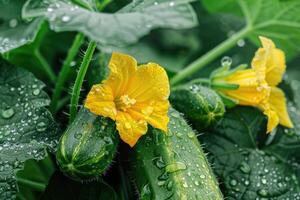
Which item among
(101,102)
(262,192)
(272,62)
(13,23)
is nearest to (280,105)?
(272,62)

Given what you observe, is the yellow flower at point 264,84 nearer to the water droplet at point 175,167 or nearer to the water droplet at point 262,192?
the water droplet at point 262,192

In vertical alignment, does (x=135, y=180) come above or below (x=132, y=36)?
below

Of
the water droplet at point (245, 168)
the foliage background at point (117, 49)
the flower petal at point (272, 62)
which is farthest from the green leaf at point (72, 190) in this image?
the flower petal at point (272, 62)

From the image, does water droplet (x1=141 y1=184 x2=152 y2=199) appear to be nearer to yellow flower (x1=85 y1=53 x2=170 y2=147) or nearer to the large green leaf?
yellow flower (x1=85 y1=53 x2=170 y2=147)

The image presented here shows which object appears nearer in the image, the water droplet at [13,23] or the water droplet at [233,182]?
the water droplet at [233,182]

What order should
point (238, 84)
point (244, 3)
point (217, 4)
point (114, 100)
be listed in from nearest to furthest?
point (114, 100)
point (238, 84)
point (244, 3)
point (217, 4)

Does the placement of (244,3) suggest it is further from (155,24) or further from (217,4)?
(155,24)

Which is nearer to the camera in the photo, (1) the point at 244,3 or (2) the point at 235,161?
(2) the point at 235,161

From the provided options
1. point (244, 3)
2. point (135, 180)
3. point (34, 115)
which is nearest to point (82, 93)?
point (34, 115)
